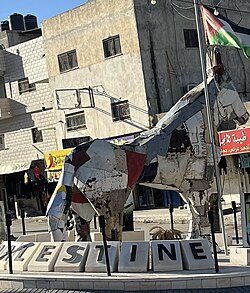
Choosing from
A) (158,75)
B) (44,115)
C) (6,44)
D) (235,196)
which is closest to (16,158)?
(44,115)

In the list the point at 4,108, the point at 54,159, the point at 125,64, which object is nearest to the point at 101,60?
the point at 125,64

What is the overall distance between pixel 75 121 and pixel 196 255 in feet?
62.7

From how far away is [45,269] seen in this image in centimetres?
1081

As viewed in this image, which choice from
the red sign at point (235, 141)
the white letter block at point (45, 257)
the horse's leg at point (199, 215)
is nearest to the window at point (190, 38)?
the red sign at point (235, 141)

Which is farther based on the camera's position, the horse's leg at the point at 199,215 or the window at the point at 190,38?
the window at the point at 190,38

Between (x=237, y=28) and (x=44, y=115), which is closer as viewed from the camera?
(x=237, y=28)

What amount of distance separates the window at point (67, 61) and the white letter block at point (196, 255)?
1910 cm

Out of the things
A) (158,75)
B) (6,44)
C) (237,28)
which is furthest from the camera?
(6,44)

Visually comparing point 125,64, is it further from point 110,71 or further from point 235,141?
point 235,141

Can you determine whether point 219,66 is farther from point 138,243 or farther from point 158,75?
point 158,75

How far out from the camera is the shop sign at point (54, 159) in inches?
1113

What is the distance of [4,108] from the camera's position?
109ft

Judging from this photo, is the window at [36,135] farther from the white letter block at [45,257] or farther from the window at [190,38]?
the white letter block at [45,257]

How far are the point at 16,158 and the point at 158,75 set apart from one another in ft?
34.8
